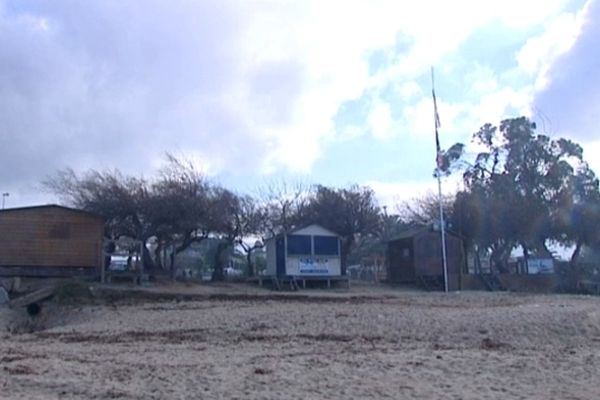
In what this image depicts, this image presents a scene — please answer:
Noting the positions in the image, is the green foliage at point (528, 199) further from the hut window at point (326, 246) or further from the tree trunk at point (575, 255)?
the hut window at point (326, 246)

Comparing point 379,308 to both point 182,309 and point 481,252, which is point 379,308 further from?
point 481,252

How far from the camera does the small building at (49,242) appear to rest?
1272 inches

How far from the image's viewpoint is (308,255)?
39.0m

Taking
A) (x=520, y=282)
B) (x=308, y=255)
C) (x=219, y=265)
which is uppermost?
(x=308, y=255)

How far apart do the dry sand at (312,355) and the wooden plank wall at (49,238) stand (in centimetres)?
951

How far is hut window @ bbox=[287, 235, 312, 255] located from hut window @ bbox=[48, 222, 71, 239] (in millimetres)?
11574

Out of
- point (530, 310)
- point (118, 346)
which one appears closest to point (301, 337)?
point (118, 346)

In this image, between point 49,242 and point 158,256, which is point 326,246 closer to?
point 158,256

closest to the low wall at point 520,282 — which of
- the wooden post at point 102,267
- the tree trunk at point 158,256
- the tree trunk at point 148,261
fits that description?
the tree trunk at point 158,256

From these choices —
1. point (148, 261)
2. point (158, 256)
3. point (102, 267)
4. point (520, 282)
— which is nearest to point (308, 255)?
point (158, 256)

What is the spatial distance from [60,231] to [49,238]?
58 centimetres

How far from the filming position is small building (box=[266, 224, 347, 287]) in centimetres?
3866

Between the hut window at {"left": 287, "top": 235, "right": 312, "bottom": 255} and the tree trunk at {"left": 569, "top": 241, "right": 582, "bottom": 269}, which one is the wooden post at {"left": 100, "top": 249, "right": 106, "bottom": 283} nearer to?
the hut window at {"left": 287, "top": 235, "right": 312, "bottom": 255}

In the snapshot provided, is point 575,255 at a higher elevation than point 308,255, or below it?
higher
